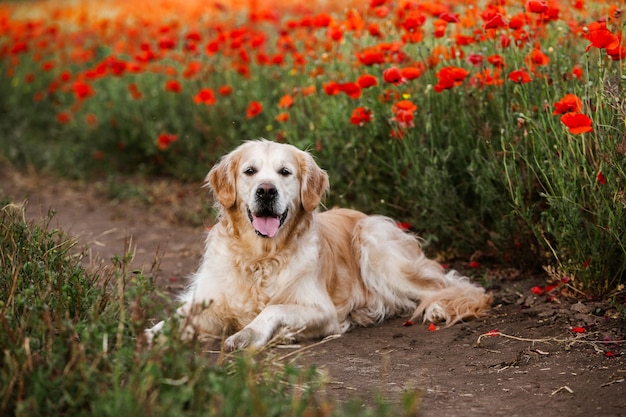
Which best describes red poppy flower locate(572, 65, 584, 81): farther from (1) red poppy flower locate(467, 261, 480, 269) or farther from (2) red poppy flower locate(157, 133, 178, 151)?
(2) red poppy flower locate(157, 133, 178, 151)

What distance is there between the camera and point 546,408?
139 inches

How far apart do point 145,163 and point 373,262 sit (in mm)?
4367

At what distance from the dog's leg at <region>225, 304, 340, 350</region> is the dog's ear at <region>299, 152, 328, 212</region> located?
58cm

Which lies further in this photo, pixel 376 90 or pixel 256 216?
pixel 376 90

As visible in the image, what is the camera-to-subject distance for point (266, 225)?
15.5ft

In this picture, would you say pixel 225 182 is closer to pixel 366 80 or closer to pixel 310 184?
pixel 310 184

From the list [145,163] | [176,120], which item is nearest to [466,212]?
[176,120]

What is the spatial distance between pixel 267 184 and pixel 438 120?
5.62 ft

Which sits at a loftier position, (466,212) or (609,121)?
(609,121)

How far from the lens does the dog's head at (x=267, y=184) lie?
466cm

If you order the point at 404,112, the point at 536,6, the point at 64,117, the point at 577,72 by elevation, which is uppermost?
the point at 536,6

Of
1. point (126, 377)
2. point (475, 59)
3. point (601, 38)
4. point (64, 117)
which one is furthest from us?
point (64, 117)

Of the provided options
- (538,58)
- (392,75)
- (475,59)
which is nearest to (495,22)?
(538,58)

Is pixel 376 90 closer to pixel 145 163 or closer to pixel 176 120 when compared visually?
pixel 176 120
